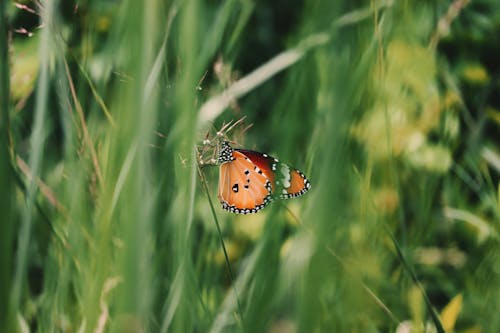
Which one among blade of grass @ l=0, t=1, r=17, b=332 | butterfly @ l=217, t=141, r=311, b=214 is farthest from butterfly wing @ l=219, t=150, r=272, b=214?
blade of grass @ l=0, t=1, r=17, b=332

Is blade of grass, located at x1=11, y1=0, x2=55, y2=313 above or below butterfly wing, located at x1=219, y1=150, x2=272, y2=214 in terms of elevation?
above

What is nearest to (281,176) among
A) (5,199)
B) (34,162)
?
(34,162)

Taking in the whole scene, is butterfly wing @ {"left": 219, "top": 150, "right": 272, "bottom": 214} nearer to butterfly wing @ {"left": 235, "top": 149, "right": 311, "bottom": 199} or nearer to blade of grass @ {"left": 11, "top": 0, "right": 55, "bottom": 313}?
butterfly wing @ {"left": 235, "top": 149, "right": 311, "bottom": 199}

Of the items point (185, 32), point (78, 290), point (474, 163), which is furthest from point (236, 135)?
point (474, 163)

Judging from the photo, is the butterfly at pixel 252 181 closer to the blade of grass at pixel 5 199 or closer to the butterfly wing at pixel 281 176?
the butterfly wing at pixel 281 176

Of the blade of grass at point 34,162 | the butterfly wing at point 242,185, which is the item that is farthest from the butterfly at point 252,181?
the blade of grass at point 34,162

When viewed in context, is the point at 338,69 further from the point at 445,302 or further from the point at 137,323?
the point at 445,302

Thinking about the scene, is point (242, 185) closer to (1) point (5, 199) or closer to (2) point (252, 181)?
(2) point (252, 181)
